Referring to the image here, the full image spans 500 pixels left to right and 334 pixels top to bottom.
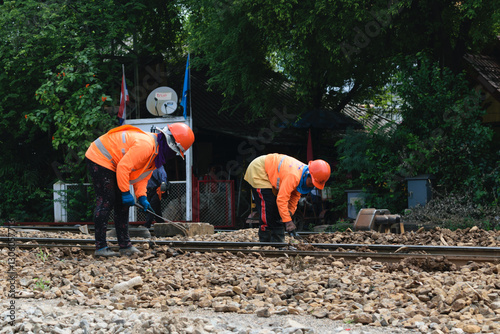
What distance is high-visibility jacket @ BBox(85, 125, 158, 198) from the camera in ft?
23.7

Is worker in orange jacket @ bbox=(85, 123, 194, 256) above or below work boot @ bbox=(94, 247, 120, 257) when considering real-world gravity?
above

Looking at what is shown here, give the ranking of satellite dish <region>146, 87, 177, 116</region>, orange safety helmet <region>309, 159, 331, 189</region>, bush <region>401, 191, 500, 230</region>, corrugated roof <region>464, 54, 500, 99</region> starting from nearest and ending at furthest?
orange safety helmet <region>309, 159, 331, 189</region>
bush <region>401, 191, 500, 230</region>
corrugated roof <region>464, 54, 500, 99</region>
satellite dish <region>146, 87, 177, 116</region>

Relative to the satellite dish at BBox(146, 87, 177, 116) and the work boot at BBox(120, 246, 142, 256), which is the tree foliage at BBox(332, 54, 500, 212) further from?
the work boot at BBox(120, 246, 142, 256)

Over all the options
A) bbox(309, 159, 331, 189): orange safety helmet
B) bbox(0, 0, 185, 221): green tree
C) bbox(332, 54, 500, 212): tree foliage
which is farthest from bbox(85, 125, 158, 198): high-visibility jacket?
bbox(0, 0, 185, 221): green tree

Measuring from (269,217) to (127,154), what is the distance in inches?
104

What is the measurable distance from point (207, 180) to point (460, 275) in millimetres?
12521

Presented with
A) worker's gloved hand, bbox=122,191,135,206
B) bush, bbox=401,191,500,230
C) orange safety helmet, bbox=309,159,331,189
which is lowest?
bush, bbox=401,191,500,230

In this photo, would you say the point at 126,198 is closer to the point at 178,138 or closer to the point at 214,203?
the point at 178,138

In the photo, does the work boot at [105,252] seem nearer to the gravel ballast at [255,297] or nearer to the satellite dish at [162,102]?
the gravel ballast at [255,297]

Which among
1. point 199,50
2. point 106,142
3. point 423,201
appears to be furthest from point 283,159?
point 199,50

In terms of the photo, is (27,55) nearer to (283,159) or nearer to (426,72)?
(426,72)

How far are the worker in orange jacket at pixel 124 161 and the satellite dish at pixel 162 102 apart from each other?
34.2 feet

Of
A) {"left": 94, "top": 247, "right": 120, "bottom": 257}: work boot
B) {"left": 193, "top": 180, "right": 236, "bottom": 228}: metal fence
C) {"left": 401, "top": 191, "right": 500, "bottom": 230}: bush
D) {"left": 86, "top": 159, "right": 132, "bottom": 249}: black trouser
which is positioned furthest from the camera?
{"left": 193, "top": 180, "right": 236, "bottom": 228}: metal fence

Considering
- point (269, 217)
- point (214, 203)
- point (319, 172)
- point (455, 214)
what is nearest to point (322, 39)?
point (455, 214)
